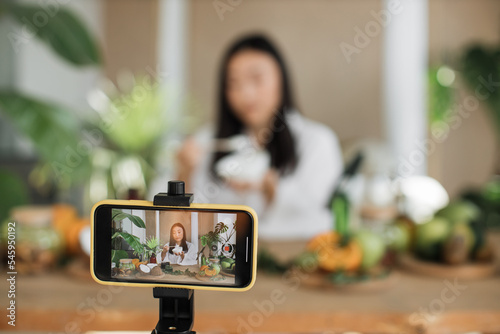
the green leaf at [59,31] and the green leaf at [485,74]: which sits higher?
the green leaf at [485,74]

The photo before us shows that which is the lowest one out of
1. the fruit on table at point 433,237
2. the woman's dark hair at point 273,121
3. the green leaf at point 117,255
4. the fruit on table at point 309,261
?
the fruit on table at point 309,261

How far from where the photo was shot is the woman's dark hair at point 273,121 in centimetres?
277

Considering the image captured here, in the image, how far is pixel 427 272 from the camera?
1.23 m

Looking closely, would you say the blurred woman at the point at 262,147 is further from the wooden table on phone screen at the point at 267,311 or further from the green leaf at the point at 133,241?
the green leaf at the point at 133,241

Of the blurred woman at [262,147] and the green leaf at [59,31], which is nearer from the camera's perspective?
the green leaf at [59,31]

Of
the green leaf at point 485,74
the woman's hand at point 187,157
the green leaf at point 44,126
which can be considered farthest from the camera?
the green leaf at point 485,74

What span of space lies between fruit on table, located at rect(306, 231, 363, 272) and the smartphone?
75 cm

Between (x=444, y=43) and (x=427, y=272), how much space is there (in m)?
2.90

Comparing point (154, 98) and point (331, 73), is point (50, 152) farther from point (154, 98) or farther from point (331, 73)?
point (331, 73)

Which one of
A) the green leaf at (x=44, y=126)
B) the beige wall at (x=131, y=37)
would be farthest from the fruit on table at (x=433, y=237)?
the beige wall at (x=131, y=37)

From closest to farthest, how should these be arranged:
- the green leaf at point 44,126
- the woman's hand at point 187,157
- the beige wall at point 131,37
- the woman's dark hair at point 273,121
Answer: the green leaf at point 44,126 → the woman's hand at point 187,157 → the woman's dark hair at point 273,121 → the beige wall at point 131,37

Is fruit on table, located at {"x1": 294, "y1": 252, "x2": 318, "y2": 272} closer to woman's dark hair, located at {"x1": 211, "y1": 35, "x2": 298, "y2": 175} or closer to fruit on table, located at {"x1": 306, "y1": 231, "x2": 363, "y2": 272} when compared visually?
fruit on table, located at {"x1": 306, "y1": 231, "x2": 363, "y2": 272}

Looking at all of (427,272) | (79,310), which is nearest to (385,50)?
(427,272)

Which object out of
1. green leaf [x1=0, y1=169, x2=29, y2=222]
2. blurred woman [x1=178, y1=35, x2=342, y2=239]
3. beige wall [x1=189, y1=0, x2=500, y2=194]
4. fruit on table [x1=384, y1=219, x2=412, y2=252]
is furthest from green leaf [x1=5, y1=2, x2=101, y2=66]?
beige wall [x1=189, y1=0, x2=500, y2=194]
